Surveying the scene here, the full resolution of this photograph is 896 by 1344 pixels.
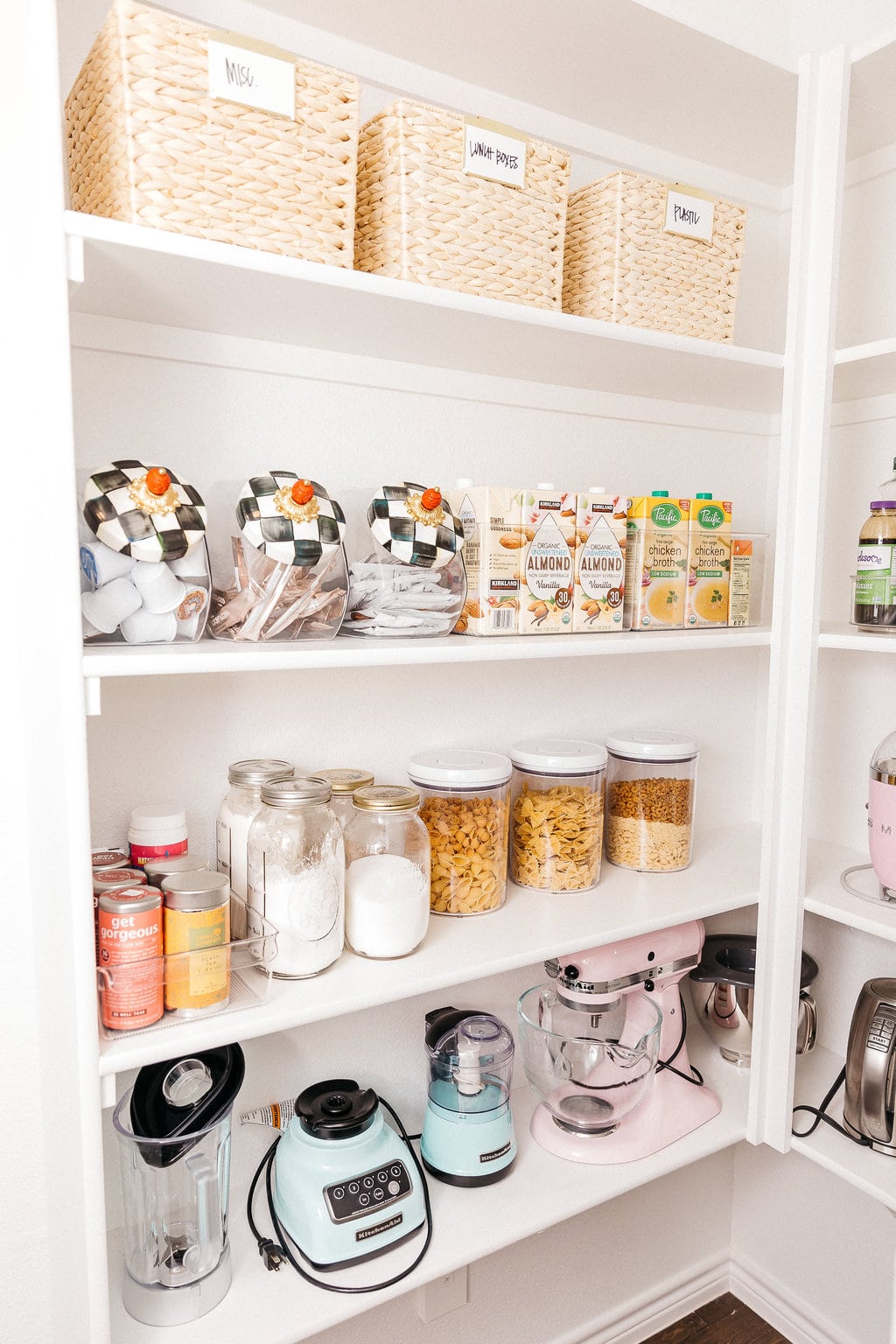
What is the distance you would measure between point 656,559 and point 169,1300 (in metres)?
1.18

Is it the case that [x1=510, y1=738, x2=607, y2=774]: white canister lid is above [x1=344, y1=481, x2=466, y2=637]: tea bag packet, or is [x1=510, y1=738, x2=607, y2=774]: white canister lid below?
below

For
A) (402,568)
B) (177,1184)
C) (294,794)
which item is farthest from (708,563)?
(177,1184)

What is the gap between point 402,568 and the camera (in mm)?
1205

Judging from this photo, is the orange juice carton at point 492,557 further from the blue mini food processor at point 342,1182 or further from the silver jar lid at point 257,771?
the blue mini food processor at point 342,1182

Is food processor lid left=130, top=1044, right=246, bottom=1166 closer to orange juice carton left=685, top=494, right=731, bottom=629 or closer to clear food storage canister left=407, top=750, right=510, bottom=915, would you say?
clear food storage canister left=407, top=750, right=510, bottom=915

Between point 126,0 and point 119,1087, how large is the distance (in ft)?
4.23

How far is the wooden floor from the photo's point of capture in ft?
6.24

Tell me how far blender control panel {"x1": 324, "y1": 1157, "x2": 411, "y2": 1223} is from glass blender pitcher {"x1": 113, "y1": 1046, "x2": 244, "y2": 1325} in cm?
14

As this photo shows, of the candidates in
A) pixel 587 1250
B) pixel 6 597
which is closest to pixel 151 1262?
pixel 6 597

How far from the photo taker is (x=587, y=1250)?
5.96 feet

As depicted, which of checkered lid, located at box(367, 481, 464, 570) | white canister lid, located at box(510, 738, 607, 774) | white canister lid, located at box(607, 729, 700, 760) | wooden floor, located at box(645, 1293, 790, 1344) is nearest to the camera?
checkered lid, located at box(367, 481, 464, 570)

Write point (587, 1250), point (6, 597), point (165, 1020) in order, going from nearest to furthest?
point (165, 1020)
point (6, 597)
point (587, 1250)

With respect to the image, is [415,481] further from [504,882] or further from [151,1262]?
[151,1262]

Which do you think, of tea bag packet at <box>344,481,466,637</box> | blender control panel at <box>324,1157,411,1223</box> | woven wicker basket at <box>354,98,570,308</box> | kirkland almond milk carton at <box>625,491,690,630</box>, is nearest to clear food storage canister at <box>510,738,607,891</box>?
kirkland almond milk carton at <box>625,491,690,630</box>
